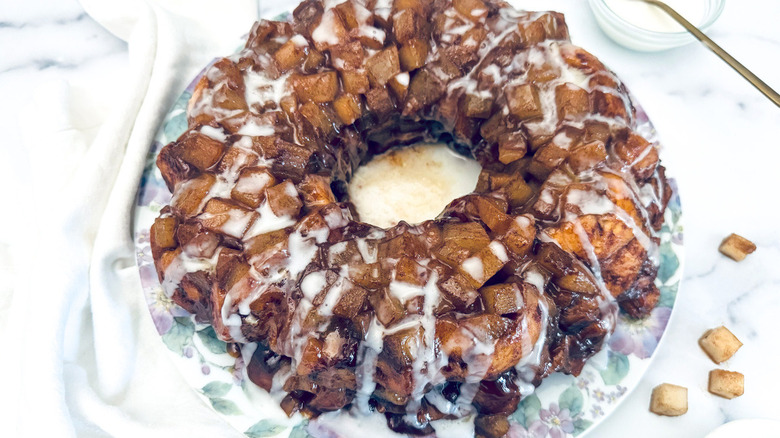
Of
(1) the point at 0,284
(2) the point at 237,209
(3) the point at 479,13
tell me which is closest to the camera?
(2) the point at 237,209

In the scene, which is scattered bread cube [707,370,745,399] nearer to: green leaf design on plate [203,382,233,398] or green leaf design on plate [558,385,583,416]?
green leaf design on plate [558,385,583,416]

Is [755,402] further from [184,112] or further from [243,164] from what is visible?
[184,112]

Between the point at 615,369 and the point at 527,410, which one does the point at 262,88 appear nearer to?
the point at 527,410

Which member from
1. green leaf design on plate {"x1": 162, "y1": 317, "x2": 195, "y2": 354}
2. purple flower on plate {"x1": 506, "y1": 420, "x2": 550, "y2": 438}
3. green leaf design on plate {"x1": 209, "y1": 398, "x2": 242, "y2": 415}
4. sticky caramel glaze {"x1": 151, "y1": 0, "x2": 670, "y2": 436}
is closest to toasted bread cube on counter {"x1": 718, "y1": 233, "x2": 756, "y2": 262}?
sticky caramel glaze {"x1": 151, "y1": 0, "x2": 670, "y2": 436}

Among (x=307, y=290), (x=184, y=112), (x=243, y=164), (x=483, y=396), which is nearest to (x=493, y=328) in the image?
(x=483, y=396)

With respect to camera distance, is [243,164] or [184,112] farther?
[184,112]

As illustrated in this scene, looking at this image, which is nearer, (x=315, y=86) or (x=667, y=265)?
(x=315, y=86)

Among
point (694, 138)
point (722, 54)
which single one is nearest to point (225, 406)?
point (694, 138)

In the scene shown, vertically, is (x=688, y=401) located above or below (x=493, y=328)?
below
